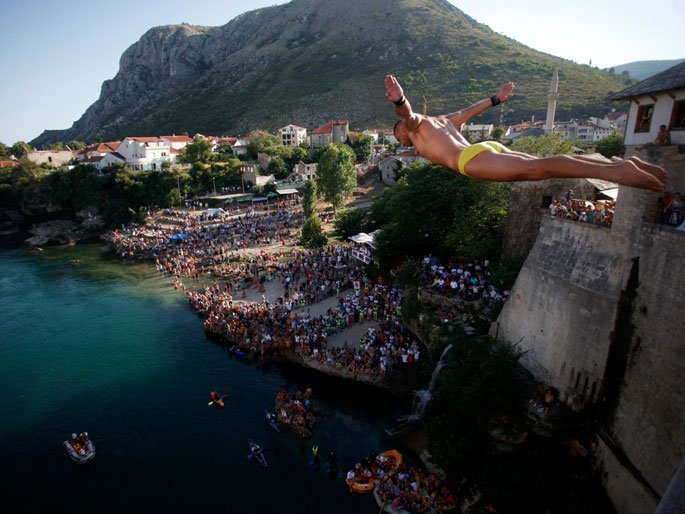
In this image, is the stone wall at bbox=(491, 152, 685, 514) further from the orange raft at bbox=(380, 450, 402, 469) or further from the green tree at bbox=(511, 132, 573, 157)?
the green tree at bbox=(511, 132, 573, 157)

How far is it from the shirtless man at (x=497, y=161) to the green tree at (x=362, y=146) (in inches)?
2680

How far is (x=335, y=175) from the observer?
48094 mm

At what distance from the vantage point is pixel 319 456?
15.4m

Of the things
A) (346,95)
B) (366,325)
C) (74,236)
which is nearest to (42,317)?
(366,325)

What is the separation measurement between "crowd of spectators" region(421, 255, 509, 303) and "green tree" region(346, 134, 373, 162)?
2074 inches

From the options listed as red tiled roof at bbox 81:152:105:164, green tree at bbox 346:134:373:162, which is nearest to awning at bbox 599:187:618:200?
green tree at bbox 346:134:373:162

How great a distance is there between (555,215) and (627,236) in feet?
10.2

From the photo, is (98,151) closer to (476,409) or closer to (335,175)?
(335,175)

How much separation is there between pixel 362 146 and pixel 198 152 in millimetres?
28127

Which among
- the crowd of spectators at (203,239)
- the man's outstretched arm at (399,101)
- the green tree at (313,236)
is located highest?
the man's outstretched arm at (399,101)

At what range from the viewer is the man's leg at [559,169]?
3.37 meters

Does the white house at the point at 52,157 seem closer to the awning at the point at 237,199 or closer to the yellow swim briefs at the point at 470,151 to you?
the awning at the point at 237,199

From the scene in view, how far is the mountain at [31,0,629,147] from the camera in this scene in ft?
309

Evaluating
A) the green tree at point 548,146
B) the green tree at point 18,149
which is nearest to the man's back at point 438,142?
the green tree at point 548,146
